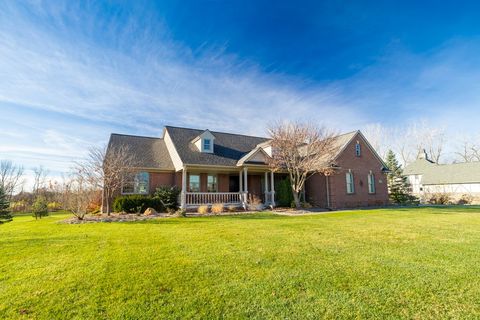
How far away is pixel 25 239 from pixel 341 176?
20675 mm

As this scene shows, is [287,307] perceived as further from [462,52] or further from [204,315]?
[462,52]

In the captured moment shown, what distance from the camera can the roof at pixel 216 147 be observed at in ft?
61.4

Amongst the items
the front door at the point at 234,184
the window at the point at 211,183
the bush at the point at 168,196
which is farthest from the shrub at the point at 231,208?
the bush at the point at 168,196

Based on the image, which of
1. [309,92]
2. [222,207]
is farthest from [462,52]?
[222,207]

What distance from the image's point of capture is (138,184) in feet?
61.6

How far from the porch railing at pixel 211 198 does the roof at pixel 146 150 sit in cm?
308

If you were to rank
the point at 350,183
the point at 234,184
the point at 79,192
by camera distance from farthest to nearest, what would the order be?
the point at 350,183 → the point at 234,184 → the point at 79,192

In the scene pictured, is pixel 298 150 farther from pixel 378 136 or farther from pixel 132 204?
pixel 378 136

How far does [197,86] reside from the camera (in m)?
16.9

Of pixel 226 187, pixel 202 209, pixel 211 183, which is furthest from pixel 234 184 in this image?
pixel 202 209

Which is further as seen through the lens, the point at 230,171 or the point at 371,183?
the point at 371,183

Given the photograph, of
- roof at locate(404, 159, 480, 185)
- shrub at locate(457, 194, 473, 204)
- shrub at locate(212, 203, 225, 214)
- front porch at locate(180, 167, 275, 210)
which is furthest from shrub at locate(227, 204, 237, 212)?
roof at locate(404, 159, 480, 185)

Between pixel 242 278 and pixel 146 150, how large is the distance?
735 inches

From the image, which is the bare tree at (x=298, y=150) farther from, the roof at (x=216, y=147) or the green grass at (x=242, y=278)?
the green grass at (x=242, y=278)
